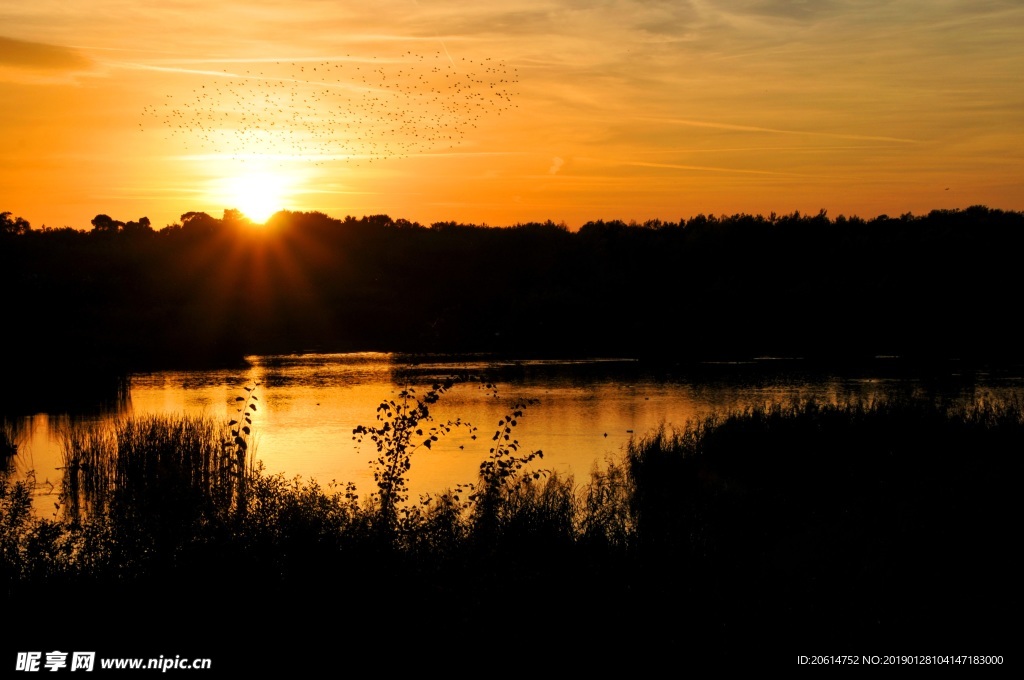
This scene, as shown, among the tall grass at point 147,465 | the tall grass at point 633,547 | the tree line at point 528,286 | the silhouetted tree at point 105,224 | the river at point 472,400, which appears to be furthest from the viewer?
the silhouetted tree at point 105,224

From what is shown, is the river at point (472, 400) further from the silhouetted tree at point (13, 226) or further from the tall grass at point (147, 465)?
the silhouetted tree at point (13, 226)

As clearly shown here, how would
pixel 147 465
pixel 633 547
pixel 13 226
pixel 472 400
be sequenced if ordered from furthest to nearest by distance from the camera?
pixel 13 226 → pixel 472 400 → pixel 147 465 → pixel 633 547

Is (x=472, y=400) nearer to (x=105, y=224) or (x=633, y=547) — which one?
(x=633, y=547)

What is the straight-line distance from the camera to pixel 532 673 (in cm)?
1023

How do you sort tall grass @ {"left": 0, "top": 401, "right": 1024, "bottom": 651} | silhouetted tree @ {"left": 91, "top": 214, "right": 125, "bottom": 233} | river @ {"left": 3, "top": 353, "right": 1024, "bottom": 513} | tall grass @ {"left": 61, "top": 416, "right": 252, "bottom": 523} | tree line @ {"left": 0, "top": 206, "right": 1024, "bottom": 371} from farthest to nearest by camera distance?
silhouetted tree @ {"left": 91, "top": 214, "right": 125, "bottom": 233} < tree line @ {"left": 0, "top": 206, "right": 1024, "bottom": 371} < river @ {"left": 3, "top": 353, "right": 1024, "bottom": 513} < tall grass @ {"left": 61, "top": 416, "right": 252, "bottom": 523} < tall grass @ {"left": 0, "top": 401, "right": 1024, "bottom": 651}

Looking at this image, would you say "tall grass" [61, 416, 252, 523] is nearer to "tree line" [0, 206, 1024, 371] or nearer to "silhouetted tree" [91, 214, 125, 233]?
"tree line" [0, 206, 1024, 371]

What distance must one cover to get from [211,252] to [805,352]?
66.1 meters

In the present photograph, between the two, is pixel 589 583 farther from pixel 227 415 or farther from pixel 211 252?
pixel 211 252

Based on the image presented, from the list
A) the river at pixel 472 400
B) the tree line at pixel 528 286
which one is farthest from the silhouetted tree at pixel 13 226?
the river at pixel 472 400

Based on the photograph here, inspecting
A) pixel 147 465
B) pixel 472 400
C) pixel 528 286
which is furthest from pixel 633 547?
pixel 528 286

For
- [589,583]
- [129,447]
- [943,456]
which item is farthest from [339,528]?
[943,456]

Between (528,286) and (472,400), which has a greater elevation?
(528,286)

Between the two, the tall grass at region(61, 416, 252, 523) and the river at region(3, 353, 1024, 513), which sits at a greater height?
the tall grass at region(61, 416, 252, 523)

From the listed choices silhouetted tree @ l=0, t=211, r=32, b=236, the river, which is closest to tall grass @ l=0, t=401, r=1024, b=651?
the river
